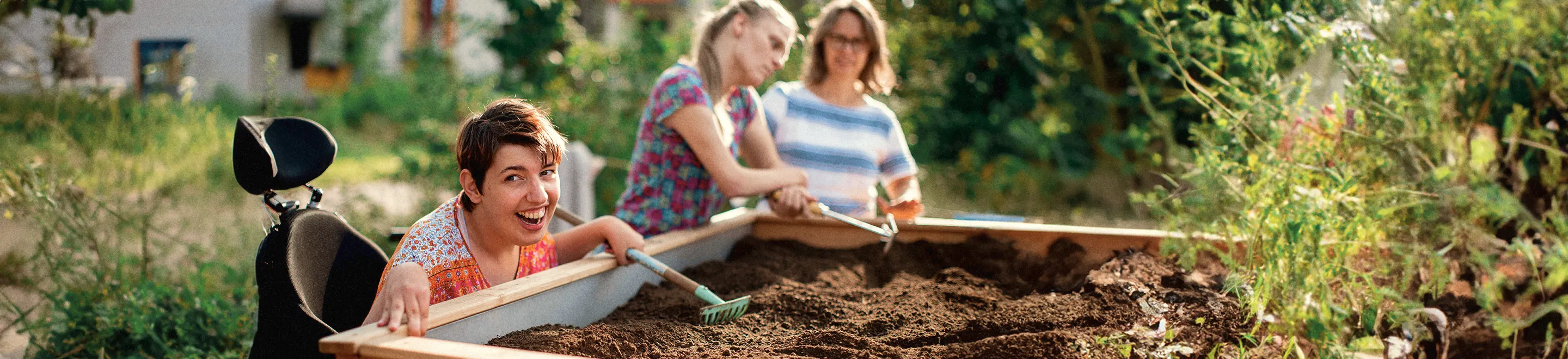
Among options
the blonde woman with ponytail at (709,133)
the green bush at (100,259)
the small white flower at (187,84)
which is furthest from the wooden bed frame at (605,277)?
the small white flower at (187,84)

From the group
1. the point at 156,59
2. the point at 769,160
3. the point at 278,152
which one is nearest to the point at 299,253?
the point at 278,152

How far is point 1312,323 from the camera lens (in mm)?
1418

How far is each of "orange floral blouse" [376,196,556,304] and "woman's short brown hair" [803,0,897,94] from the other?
→ 56.0 inches

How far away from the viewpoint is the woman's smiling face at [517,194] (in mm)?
1732

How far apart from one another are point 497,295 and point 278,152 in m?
0.54

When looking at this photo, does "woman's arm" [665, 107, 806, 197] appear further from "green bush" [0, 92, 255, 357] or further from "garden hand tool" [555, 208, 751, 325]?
"green bush" [0, 92, 255, 357]

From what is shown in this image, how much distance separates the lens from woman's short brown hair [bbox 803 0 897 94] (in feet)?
9.86

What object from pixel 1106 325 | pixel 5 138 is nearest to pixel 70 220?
pixel 5 138

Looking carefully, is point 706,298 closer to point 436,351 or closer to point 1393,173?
point 436,351

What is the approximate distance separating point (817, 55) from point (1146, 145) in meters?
2.41

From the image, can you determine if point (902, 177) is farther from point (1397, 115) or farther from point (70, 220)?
point (70, 220)

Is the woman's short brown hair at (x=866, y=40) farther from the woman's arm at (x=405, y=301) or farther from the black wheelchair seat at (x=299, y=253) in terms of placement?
the woman's arm at (x=405, y=301)

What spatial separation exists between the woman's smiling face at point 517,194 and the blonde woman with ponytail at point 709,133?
2.12ft

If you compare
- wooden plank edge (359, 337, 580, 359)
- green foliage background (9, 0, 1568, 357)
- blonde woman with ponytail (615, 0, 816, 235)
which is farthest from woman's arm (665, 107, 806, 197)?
wooden plank edge (359, 337, 580, 359)
